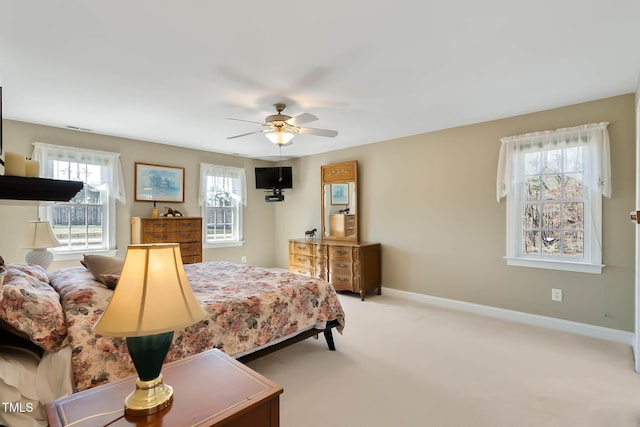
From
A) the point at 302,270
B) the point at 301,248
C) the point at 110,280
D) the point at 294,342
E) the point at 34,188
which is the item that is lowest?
the point at 294,342

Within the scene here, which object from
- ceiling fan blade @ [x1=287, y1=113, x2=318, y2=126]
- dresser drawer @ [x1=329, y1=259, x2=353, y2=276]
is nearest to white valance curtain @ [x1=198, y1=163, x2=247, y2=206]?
dresser drawer @ [x1=329, y1=259, x2=353, y2=276]

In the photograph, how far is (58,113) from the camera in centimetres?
377

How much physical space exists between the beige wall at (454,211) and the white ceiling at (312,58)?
36 cm

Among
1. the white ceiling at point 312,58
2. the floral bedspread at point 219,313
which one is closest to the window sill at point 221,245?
the floral bedspread at point 219,313

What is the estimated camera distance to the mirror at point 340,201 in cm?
552

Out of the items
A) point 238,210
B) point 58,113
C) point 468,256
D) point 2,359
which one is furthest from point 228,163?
point 2,359

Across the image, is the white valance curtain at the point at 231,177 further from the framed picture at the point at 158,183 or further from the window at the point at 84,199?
the window at the point at 84,199

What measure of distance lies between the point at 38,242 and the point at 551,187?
5752 mm

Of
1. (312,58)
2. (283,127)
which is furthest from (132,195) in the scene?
(312,58)

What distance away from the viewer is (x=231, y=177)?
632 centimetres

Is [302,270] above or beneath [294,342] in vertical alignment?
above

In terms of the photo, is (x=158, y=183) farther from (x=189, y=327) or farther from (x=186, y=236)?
(x=189, y=327)

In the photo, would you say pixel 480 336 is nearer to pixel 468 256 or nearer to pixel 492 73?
pixel 468 256

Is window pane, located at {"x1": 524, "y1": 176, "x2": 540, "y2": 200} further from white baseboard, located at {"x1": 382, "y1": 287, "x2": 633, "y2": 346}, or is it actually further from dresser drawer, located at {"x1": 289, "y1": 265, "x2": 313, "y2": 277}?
dresser drawer, located at {"x1": 289, "y1": 265, "x2": 313, "y2": 277}
